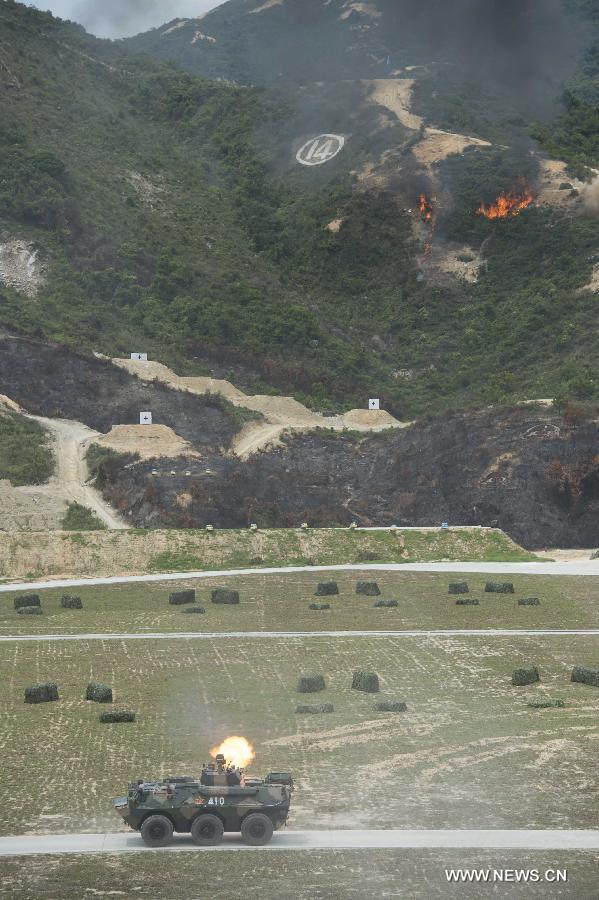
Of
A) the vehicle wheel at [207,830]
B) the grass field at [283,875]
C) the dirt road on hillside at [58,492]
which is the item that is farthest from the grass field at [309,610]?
the grass field at [283,875]

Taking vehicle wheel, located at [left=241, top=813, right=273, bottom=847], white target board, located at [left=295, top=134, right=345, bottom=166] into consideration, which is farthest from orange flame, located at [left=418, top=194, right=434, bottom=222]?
vehicle wheel, located at [left=241, top=813, right=273, bottom=847]

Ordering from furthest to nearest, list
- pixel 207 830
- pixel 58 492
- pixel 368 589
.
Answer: pixel 58 492, pixel 368 589, pixel 207 830

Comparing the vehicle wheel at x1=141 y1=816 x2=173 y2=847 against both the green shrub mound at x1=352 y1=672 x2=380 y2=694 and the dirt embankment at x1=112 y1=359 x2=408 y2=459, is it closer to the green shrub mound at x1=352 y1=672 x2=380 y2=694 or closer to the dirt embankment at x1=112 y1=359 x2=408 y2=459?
the green shrub mound at x1=352 y1=672 x2=380 y2=694

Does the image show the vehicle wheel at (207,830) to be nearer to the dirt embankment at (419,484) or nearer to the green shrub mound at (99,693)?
the green shrub mound at (99,693)

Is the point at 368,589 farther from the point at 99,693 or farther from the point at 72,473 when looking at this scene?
the point at 72,473

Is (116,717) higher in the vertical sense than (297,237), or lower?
lower

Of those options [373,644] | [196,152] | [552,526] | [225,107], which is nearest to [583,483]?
[552,526]

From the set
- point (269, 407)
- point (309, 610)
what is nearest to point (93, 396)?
point (269, 407)
